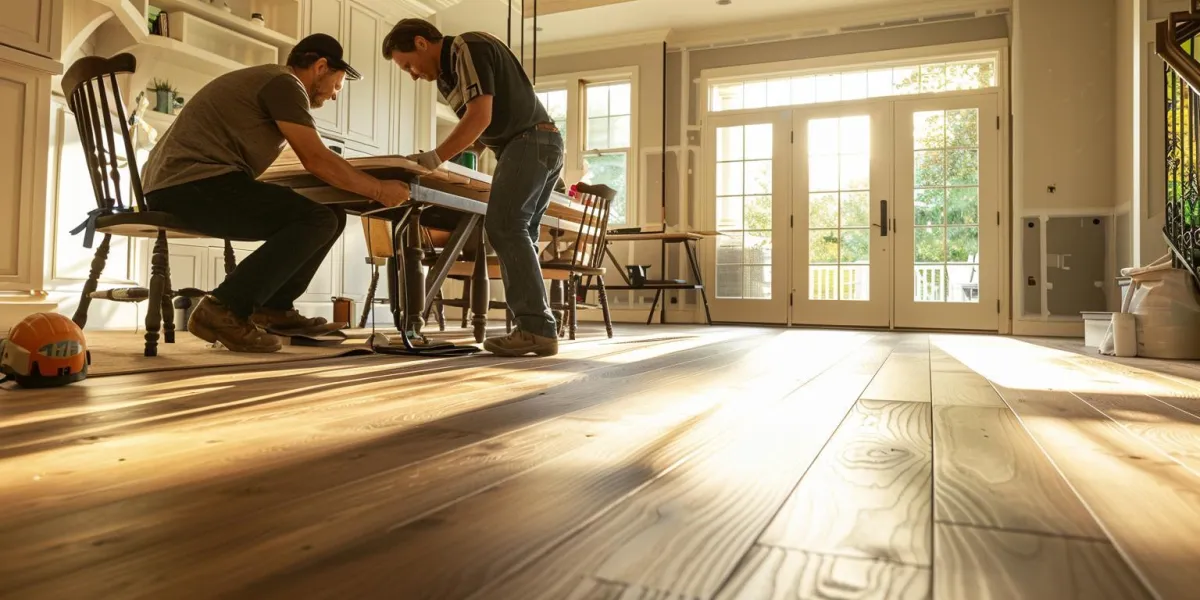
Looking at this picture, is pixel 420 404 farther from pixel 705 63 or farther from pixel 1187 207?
pixel 705 63

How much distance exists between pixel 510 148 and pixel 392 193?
1.40 ft

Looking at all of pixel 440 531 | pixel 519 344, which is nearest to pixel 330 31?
pixel 519 344

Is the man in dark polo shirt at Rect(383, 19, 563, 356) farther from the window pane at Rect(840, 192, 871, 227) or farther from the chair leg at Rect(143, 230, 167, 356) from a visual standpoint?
the window pane at Rect(840, 192, 871, 227)

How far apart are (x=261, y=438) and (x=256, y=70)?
1847mm

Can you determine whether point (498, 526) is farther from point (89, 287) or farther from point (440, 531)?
point (89, 287)

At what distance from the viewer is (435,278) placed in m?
2.73

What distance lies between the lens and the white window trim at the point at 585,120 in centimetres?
724

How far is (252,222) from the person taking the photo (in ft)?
7.84

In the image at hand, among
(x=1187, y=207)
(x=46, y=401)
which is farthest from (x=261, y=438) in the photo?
(x=1187, y=207)

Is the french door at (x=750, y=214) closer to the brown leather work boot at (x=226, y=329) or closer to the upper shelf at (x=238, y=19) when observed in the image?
the upper shelf at (x=238, y=19)

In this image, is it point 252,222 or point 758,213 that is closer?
point 252,222

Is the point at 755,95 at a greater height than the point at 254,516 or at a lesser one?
greater

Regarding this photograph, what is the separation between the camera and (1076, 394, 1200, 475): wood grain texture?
947 millimetres

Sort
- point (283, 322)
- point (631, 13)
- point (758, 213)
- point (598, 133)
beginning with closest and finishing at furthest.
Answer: point (283, 322) < point (631, 13) < point (758, 213) < point (598, 133)
